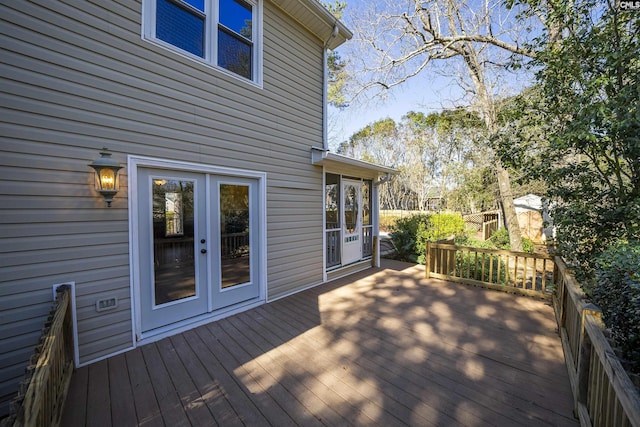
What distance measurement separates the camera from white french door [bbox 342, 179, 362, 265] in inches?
238

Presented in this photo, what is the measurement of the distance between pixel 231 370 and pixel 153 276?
144 centimetres

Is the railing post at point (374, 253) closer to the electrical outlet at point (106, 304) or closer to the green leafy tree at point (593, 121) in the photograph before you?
the green leafy tree at point (593, 121)

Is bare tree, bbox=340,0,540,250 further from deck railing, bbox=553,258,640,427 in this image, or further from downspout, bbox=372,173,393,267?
deck railing, bbox=553,258,640,427

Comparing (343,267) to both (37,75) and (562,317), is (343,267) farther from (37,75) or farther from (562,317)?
(37,75)

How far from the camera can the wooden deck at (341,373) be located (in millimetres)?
2020

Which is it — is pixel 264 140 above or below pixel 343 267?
above

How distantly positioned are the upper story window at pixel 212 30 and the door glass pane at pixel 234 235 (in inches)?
70.7

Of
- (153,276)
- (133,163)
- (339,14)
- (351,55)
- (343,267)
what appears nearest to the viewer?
(133,163)

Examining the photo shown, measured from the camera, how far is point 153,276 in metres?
3.10

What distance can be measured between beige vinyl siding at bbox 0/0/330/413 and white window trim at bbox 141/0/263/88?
0.20ft

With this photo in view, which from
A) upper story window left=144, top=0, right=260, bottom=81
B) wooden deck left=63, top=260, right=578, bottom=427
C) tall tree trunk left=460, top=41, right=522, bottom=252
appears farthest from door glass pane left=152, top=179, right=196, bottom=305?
tall tree trunk left=460, top=41, right=522, bottom=252

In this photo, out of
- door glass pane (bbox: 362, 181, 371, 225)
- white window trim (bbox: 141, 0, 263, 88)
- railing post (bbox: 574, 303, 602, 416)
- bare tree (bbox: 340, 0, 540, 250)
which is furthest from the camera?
bare tree (bbox: 340, 0, 540, 250)

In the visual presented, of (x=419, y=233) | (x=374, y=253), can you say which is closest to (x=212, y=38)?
(x=374, y=253)

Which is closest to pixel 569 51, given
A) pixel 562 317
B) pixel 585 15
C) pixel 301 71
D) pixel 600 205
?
pixel 585 15
